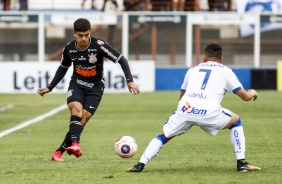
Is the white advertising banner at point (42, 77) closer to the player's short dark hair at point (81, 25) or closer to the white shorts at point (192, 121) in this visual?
the player's short dark hair at point (81, 25)

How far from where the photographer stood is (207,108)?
1089cm

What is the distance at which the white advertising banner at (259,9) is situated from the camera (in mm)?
36625

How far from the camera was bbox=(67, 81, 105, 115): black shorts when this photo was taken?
41.5ft

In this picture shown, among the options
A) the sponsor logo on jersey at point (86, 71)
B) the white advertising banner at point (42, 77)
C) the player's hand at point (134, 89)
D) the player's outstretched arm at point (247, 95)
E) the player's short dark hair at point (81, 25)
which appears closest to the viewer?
the player's outstretched arm at point (247, 95)

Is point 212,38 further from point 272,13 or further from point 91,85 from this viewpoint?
point 91,85

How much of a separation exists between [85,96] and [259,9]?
980 inches

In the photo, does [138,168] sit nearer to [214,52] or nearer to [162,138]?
[162,138]

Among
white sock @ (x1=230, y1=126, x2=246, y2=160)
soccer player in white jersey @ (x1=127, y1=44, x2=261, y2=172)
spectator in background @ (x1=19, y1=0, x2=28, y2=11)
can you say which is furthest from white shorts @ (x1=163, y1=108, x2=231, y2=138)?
spectator in background @ (x1=19, y1=0, x2=28, y2=11)

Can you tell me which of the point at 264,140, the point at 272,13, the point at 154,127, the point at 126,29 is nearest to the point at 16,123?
the point at 154,127

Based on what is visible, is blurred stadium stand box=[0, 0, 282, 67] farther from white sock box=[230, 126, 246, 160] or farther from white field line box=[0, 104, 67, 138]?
white sock box=[230, 126, 246, 160]

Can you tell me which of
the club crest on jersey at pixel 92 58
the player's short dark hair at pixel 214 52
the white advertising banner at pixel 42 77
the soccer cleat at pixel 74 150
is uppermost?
the player's short dark hair at pixel 214 52

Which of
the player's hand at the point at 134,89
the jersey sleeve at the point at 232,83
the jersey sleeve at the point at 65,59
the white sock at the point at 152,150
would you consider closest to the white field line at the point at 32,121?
the jersey sleeve at the point at 65,59

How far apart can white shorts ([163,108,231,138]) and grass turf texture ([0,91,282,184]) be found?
1.68 feet

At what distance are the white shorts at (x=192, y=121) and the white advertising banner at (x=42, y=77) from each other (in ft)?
71.5
